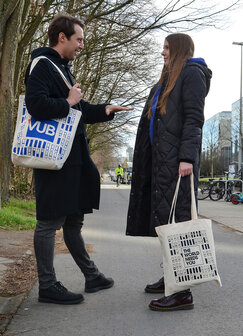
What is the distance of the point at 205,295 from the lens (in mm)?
3787

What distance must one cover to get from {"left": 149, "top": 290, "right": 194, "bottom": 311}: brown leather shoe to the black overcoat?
90 cm

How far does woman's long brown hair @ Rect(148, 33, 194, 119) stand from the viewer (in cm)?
348

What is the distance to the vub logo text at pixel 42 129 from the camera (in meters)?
3.35

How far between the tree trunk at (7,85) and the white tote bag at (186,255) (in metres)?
7.74

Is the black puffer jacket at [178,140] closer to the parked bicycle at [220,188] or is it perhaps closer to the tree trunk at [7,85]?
the tree trunk at [7,85]

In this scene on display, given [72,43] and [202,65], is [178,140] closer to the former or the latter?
[202,65]

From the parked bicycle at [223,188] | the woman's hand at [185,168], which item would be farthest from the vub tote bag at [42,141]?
the parked bicycle at [223,188]

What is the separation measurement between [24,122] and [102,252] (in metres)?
2.91

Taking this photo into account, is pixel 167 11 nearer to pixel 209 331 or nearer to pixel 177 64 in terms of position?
pixel 177 64

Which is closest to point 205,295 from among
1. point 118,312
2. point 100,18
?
point 118,312

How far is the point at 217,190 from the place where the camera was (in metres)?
19.3

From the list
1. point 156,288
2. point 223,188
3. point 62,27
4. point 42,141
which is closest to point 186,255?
point 156,288

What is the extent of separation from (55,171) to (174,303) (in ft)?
4.19

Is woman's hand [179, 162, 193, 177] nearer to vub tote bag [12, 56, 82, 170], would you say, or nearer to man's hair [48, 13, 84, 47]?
vub tote bag [12, 56, 82, 170]
